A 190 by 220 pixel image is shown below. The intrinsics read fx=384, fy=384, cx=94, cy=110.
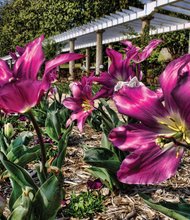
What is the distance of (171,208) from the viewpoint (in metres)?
1.15

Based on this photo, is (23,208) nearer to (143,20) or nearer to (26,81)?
(26,81)

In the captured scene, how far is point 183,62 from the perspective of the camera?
0.87 m

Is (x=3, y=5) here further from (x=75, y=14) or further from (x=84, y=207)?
(x=84, y=207)

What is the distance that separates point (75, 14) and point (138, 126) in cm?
2857

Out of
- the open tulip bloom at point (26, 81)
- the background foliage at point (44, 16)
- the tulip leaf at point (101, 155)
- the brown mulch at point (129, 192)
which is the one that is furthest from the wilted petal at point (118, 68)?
the background foliage at point (44, 16)

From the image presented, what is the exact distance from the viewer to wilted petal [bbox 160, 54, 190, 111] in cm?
87

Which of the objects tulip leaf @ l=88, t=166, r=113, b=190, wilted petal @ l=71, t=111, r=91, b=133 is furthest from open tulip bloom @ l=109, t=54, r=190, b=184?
tulip leaf @ l=88, t=166, r=113, b=190

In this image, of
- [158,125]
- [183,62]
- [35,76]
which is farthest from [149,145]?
[35,76]

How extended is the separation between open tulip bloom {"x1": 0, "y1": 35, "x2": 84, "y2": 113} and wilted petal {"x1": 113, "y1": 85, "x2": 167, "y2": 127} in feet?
0.60

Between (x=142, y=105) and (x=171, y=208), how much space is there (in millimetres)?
395

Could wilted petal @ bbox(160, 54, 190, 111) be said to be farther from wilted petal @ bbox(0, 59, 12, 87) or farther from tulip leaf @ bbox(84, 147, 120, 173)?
tulip leaf @ bbox(84, 147, 120, 173)

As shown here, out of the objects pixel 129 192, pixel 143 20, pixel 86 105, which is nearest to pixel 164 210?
pixel 86 105

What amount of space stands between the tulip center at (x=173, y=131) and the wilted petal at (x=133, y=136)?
0.10 ft

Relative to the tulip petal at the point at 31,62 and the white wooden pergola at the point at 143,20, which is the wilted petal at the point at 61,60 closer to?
the tulip petal at the point at 31,62
